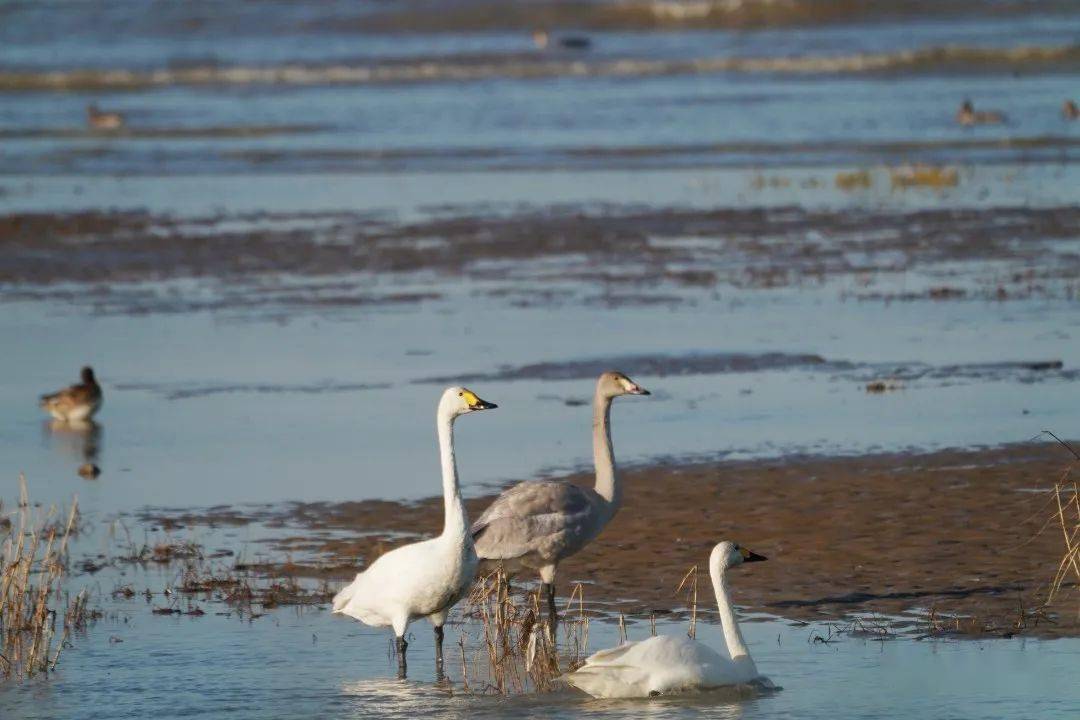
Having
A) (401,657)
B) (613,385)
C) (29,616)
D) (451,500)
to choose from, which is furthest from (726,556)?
(29,616)

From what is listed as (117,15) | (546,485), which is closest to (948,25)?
(117,15)

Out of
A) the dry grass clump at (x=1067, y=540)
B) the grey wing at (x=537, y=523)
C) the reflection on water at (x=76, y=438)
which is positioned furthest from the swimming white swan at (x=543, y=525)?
the reflection on water at (x=76, y=438)

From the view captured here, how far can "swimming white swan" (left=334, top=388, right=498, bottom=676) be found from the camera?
9.38 m

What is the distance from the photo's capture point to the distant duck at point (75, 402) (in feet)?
52.8

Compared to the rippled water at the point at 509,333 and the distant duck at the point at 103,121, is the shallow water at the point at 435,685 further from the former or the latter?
the distant duck at the point at 103,121

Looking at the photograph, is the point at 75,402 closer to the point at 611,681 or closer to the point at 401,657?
the point at 401,657

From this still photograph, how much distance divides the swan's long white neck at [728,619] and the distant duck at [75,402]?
8.08m

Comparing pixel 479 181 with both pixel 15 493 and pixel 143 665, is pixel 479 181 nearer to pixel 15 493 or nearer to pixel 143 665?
pixel 15 493

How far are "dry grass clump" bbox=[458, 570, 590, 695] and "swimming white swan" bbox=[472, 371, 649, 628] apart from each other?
15 cm

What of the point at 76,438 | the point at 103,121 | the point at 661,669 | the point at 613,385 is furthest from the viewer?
the point at 103,121

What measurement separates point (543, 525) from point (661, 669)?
193 centimetres

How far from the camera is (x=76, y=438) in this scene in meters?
15.9

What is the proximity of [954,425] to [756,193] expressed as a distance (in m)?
14.2

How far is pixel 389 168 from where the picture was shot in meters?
34.7
